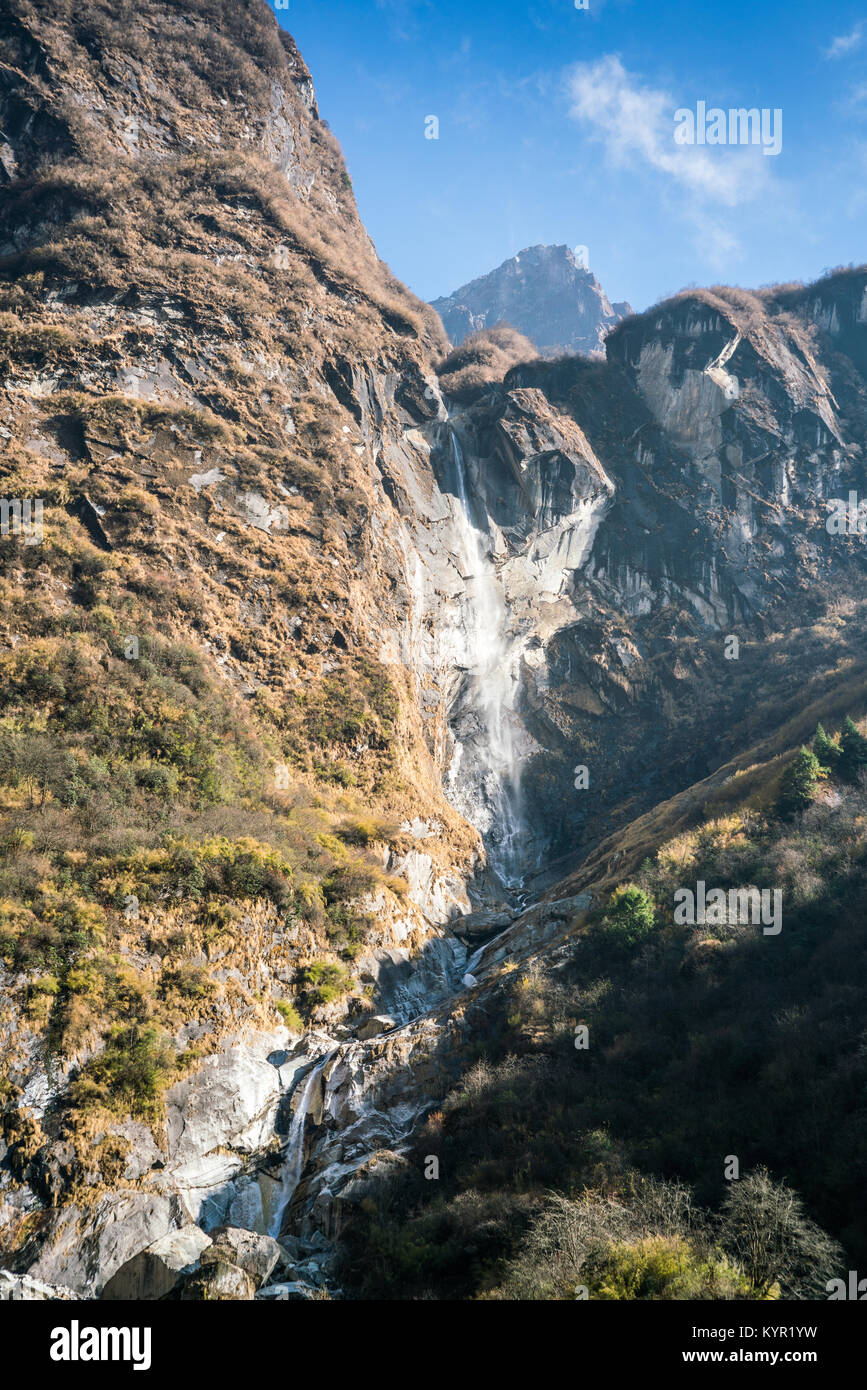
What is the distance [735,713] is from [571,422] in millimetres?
28793

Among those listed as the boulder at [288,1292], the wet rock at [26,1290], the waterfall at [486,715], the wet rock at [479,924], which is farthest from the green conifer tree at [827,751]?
the wet rock at [26,1290]

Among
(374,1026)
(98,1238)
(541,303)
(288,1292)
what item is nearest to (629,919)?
Answer: (374,1026)

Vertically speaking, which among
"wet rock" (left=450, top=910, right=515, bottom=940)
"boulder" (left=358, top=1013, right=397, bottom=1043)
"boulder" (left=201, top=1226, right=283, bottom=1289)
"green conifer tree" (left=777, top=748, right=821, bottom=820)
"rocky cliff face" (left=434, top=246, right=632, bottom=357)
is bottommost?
"boulder" (left=201, top=1226, right=283, bottom=1289)

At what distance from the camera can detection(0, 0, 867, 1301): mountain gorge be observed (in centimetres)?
1293

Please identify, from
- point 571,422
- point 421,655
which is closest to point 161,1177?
point 421,655

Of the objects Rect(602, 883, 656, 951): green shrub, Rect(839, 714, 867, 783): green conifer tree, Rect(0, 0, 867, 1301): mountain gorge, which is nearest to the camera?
Rect(0, 0, 867, 1301): mountain gorge

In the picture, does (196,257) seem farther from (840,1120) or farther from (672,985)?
(840,1120)

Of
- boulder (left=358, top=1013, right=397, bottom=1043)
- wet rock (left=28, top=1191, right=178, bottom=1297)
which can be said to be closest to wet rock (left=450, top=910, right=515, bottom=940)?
boulder (left=358, top=1013, right=397, bottom=1043)

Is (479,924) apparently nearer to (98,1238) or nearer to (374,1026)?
(374,1026)

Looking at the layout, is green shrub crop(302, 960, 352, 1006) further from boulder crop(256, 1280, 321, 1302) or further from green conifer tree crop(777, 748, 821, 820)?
green conifer tree crop(777, 748, 821, 820)

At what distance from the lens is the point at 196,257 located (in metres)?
39.7

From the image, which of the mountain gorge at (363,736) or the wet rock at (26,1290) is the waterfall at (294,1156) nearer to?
the mountain gorge at (363,736)

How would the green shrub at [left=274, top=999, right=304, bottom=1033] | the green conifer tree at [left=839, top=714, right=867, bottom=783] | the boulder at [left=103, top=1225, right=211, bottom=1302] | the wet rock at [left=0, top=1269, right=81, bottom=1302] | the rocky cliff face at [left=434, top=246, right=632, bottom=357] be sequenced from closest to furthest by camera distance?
the wet rock at [left=0, top=1269, right=81, bottom=1302] < the boulder at [left=103, top=1225, right=211, bottom=1302] < the green shrub at [left=274, top=999, right=304, bottom=1033] < the green conifer tree at [left=839, top=714, right=867, bottom=783] < the rocky cliff face at [left=434, top=246, right=632, bottom=357]

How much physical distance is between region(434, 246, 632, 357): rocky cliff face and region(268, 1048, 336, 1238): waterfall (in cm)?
14061
